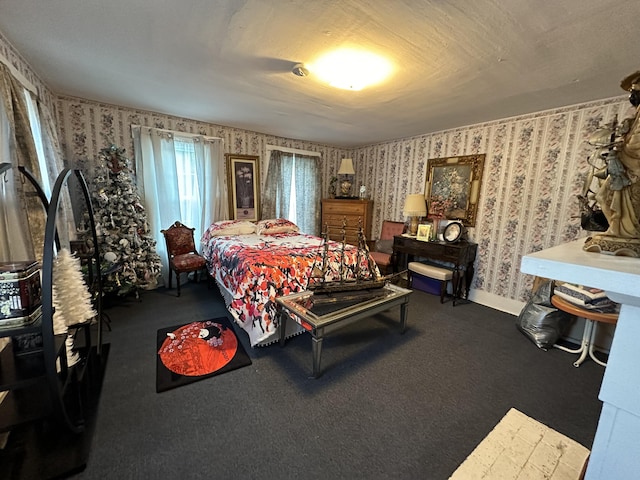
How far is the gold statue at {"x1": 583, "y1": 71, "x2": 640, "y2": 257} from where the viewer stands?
2.40 ft

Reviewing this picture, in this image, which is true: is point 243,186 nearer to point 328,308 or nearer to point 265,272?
point 265,272

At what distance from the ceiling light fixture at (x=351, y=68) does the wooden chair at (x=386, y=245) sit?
2.42 meters

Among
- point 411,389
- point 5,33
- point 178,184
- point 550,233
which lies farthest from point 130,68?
point 550,233

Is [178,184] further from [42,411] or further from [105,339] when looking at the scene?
[42,411]

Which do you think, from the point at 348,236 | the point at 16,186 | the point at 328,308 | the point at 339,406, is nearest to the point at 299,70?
the point at 328,308

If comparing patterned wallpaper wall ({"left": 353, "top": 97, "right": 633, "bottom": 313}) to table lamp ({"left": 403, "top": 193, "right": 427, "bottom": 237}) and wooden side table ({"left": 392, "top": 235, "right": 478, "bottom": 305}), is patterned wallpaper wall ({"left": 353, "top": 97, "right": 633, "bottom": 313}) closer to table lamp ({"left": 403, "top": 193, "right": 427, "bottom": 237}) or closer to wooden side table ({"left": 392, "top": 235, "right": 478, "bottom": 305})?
wooden side table ({"left": 392, "top": 235, "right": 478, "bottom": 305})

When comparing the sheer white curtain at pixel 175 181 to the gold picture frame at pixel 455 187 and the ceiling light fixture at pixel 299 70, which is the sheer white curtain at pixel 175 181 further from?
the gold picture frame at pixel 455 187

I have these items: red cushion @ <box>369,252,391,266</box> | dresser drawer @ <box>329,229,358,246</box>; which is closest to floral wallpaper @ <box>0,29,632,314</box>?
red cushion @ <box>369,252,391,266</box>

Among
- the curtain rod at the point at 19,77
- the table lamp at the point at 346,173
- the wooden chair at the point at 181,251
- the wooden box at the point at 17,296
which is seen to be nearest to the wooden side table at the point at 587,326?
the table lamp at the point at 346,173

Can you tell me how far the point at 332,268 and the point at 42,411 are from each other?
2095mm

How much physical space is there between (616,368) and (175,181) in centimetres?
418

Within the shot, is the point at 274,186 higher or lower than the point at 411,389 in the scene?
higher

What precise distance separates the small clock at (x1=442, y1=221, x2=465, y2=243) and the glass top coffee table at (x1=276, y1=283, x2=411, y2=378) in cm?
145

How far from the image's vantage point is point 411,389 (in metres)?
1.86
